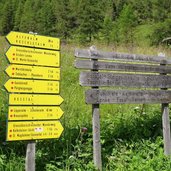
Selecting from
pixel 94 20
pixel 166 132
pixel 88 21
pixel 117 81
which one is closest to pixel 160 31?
pixel 88 21

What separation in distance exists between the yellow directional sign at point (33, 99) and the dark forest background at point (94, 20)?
2674cm

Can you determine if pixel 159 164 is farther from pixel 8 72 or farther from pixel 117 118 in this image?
pixel 8 72

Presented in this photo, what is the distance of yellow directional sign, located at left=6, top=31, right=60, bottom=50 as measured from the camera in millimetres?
3701

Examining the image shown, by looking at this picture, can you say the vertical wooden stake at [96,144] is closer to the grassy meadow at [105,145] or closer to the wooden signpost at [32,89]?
the grassy meadow at [105,145]

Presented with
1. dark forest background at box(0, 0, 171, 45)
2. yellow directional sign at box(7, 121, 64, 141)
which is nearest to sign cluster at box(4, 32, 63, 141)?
yellow directional sign at box(7, 121, 64, 141)

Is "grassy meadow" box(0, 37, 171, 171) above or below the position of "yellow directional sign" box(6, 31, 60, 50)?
below

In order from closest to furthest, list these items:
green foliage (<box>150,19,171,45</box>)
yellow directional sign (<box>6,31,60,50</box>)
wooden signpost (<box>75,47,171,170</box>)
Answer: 1. yellow directional sign (<box>6,31,60,50</box>)
2. wooden signpost (<box>75,47,171,170</box>)
3. green foliage (<box>150,19,171,45</box>)

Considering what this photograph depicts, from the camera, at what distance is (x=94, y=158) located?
458cm

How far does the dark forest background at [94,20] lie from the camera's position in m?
35.9

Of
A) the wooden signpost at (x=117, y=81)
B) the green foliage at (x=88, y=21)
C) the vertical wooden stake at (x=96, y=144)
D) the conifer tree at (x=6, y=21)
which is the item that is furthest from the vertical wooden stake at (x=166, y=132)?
the conifer tree at (x=6, y=21)

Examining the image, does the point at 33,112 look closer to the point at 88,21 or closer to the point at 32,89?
the point at 32,89

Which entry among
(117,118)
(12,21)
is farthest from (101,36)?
(117,118)

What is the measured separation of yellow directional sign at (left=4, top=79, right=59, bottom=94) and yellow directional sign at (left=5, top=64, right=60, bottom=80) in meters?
0.06

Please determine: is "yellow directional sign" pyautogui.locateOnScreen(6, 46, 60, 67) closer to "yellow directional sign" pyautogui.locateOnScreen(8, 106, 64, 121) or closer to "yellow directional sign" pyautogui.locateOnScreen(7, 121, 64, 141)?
"yellow directional sign" pyautogui.locateOnScreen(8, 106, 64, 121)
